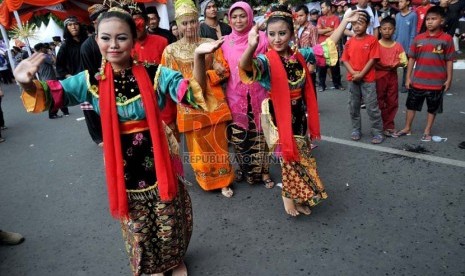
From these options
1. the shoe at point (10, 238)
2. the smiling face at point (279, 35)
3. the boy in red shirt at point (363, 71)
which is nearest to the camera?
the smiling face at point (279, 35)

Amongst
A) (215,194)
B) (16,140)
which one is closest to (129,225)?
(215,194)

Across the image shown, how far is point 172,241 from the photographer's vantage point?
242 centimetres

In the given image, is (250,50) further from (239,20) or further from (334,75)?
(334,75)

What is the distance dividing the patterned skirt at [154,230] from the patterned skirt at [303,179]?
984 mm

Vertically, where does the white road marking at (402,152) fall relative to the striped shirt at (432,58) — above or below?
below

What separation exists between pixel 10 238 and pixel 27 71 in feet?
6.96

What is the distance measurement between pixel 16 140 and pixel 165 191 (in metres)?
5.80

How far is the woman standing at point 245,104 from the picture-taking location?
11.3 feet

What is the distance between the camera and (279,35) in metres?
2.85

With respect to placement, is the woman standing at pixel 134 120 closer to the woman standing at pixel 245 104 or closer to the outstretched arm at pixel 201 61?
the outstretched arm at pixel 201 61

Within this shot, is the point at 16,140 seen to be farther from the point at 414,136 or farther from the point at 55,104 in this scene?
the point at 414,136

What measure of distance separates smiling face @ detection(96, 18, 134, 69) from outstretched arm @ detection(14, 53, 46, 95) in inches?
13.0

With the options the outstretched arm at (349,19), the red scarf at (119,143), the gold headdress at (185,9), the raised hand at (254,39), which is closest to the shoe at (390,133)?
the outstretched arm at (349,19)

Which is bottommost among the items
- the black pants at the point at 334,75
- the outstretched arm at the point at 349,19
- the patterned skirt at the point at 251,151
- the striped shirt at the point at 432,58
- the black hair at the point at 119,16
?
the patterned skirt at the point at 251,151
